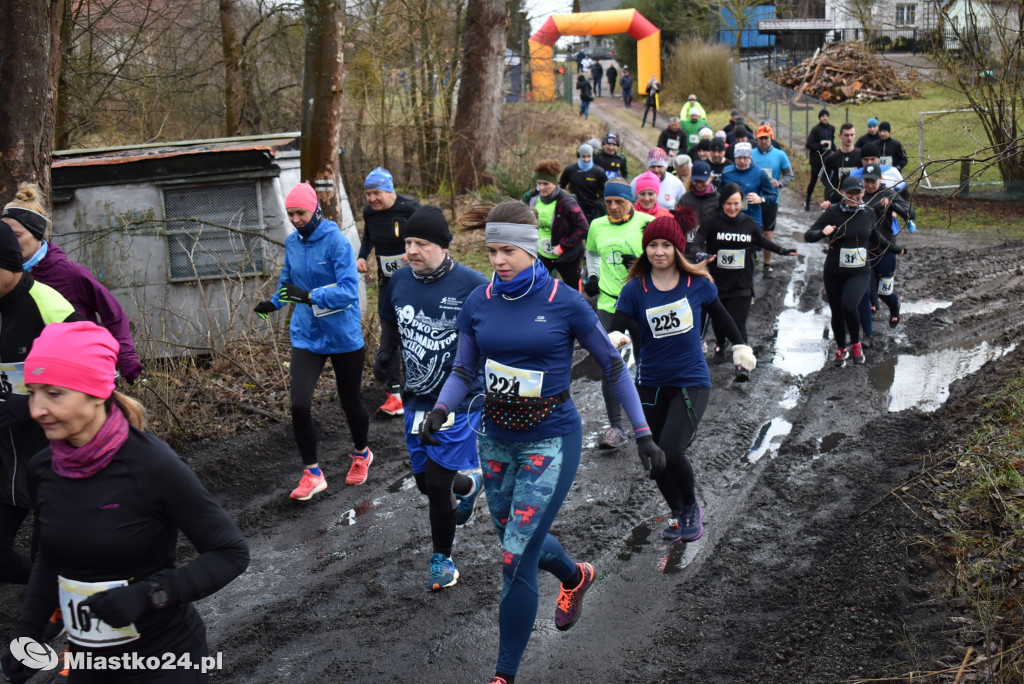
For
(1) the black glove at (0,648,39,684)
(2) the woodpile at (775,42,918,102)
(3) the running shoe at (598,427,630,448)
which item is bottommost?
(3) the running shoe at (598,427,630,448)

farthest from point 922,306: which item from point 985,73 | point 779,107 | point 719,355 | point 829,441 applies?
point 779,107

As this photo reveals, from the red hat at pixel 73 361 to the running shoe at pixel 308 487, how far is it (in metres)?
3.97

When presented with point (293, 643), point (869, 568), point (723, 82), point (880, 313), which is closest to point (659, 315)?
point (869, 568)

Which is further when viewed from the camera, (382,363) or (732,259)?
(732,259)

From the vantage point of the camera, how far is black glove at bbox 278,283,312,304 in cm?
635

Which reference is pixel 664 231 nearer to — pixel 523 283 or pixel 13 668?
pixel 523 283

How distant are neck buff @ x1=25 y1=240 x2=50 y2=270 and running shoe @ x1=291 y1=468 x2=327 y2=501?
8.41 ft

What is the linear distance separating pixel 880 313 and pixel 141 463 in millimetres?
10861

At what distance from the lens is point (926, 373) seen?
9336mm

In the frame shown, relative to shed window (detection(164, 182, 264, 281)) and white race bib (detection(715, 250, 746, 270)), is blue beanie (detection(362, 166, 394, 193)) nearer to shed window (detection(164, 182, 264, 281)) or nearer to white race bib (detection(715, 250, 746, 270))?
white race bib (detection(715, 250, 746, 270))

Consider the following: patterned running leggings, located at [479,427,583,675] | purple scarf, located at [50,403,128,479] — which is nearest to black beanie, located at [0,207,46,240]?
purple scarf, located at [50,403,128,479]

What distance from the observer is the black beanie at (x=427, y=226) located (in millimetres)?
5070

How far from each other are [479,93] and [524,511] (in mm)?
17121

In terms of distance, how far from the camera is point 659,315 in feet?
19.6
